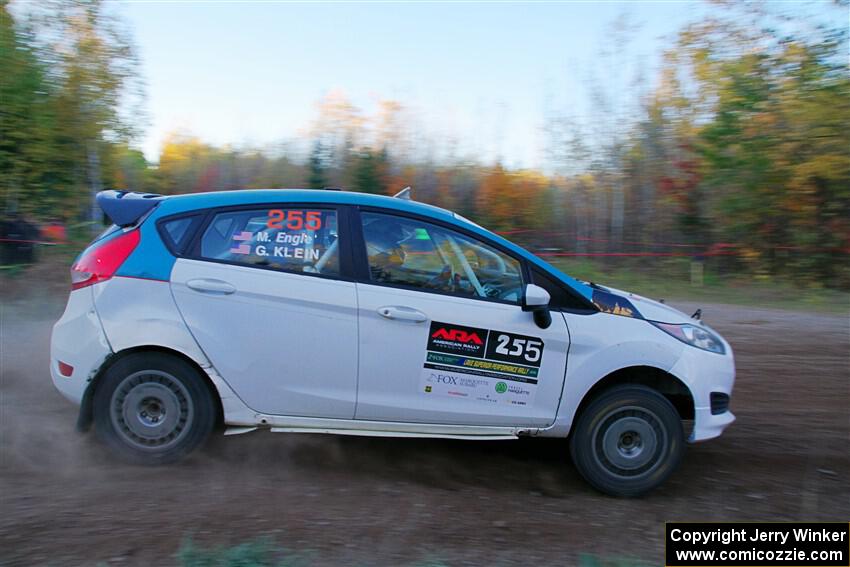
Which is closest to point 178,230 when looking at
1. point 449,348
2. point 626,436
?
point 449,348

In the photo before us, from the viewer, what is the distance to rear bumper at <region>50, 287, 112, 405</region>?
15.2 feet

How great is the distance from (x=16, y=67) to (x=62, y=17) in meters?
1.50

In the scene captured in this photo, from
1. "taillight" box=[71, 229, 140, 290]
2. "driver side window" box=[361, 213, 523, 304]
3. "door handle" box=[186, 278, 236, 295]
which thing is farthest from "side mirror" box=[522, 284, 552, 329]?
"taillight" box=[71, 229, 140, 290]

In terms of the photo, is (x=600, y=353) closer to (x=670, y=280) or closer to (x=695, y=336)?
(x=695, y=336)

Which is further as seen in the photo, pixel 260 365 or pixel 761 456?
pixel 761 456

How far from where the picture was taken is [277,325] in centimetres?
459

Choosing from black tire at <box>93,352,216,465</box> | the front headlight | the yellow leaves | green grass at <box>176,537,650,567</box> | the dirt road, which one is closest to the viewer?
green grass at <box>176,537,650,567</box>

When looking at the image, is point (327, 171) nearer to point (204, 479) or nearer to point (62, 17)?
point (62, 17)

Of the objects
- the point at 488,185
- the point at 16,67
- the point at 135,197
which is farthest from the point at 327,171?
the point at 135,197

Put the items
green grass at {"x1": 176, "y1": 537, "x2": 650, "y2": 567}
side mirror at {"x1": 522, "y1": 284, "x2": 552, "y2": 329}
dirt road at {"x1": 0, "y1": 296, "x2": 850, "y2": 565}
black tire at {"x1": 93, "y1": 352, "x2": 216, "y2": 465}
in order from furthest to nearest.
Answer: black tire at {"x1": 93, "y1": 352, "x2": 216, "y2": 465}, side mirror at {"x1": 522, "y1": 284, "x2": 552, "y2": 329}, dirt road at {"x1": 0, "y1": 296, "x2": 850, "y2": 565}, green grass at {"x1": 176, "y1": 537, "x2": 650, "y2": 567}

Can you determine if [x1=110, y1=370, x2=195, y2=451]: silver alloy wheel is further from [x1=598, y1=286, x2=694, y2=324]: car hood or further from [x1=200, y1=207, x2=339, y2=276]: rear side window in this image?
[x1=598, y1=286, x2=694, y2=324]: car hood

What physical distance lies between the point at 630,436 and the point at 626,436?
0.09 feet

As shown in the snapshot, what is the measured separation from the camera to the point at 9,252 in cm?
1072

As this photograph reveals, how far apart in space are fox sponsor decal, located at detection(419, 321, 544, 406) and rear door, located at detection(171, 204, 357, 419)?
20.5 inches
